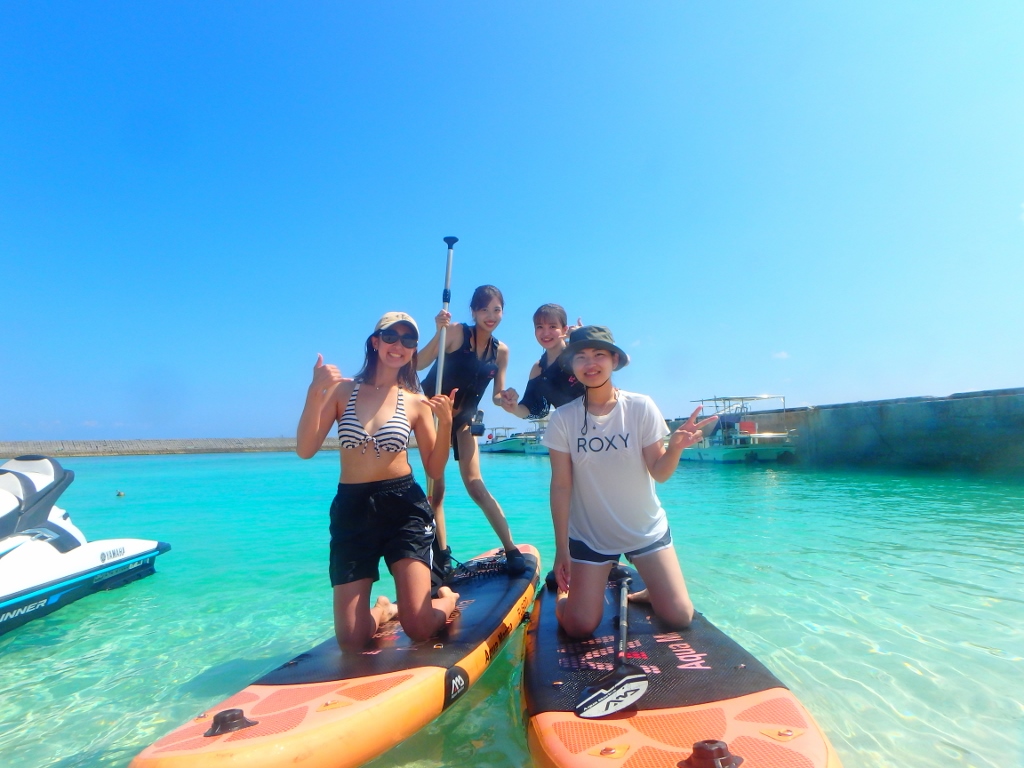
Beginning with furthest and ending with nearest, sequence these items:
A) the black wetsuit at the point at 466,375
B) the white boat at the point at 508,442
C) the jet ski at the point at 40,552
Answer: the white boat at the point at 508,442 → the black wetsuit at the point at 466,375 → the jet ski at the point at 40,552

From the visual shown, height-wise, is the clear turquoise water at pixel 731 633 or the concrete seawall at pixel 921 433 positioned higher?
the concrete seawall at pixel 921 433

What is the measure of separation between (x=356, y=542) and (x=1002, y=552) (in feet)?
26.6

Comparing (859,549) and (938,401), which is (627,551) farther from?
(938,401)

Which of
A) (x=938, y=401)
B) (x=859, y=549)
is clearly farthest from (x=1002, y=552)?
(x=938, y=401)

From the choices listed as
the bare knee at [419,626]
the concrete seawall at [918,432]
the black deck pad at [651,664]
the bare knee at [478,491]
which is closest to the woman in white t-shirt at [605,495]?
the black deck pad at [651,664]

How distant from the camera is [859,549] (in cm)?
758

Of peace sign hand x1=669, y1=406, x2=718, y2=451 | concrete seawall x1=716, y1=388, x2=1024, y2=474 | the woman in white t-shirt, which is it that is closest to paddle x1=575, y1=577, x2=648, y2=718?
the woman in white t-shirt

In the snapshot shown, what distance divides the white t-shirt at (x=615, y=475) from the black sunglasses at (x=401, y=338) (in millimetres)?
1046

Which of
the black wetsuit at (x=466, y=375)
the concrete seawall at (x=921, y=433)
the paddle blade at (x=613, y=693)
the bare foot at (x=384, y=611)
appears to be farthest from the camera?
the concrete seawall at (x=921, y=433)

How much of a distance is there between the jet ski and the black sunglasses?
368cm

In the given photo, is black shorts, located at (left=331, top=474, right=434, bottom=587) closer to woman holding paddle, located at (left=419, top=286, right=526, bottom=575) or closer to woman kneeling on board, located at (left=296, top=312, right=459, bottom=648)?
woman kneeling on board, located at (left=296, top=312, right=459, bottom=648)

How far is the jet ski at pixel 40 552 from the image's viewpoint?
184 inches

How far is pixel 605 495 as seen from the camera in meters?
3.46

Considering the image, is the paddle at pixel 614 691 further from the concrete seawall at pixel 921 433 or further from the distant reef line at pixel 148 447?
the distant reef line at pixel 148 447
